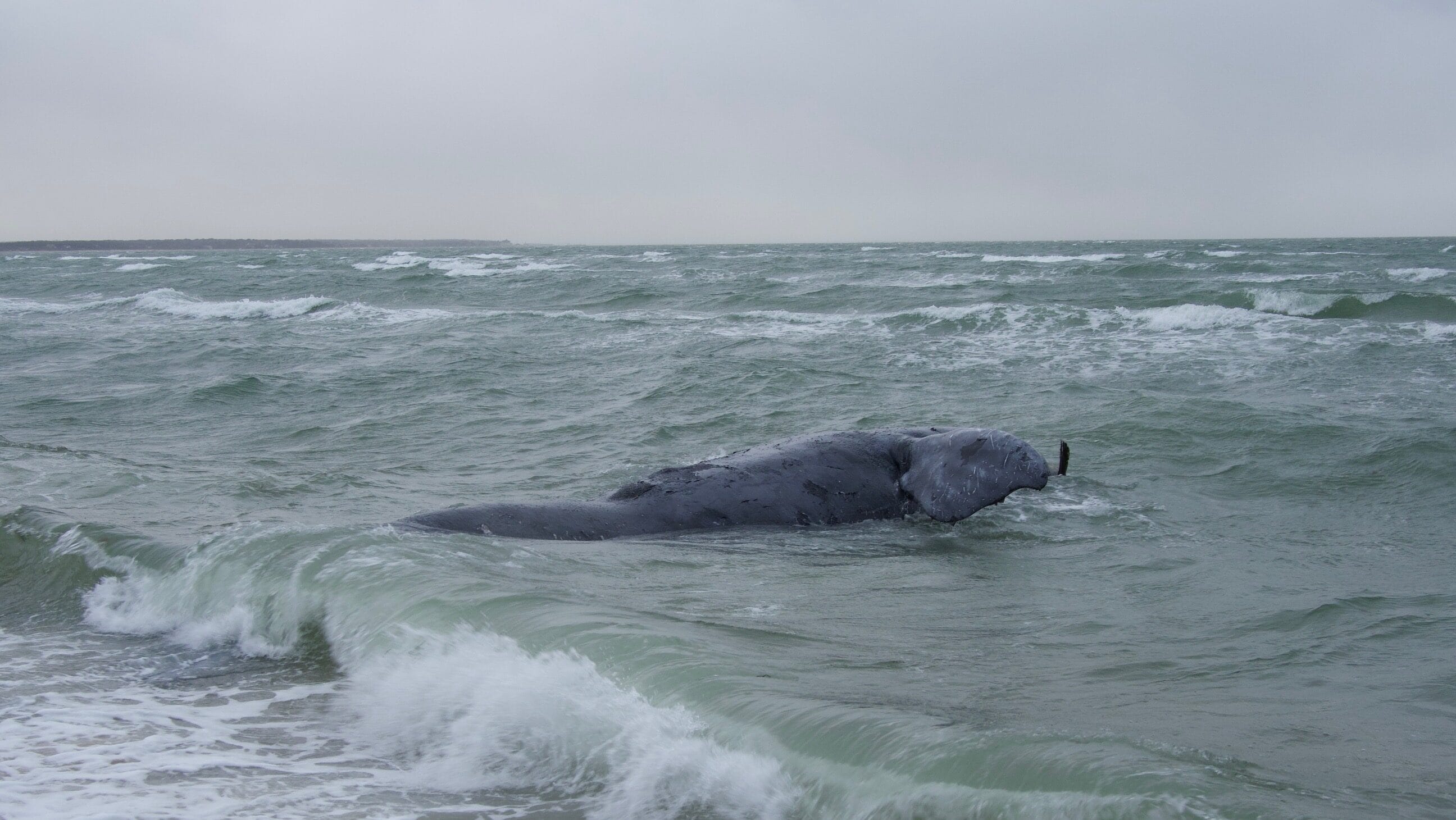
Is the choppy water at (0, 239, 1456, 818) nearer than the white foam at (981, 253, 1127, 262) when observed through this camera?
Yes

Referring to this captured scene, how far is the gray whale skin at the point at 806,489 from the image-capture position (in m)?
6.34

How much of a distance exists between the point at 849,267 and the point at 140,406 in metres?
29.9

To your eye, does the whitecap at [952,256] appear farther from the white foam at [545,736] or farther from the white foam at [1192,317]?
the white foam at [545,736]

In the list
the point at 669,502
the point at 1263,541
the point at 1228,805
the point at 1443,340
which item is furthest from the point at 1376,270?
the point at 1228,805

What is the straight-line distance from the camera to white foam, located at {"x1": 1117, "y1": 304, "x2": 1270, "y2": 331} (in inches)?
744

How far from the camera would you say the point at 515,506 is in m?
6.39

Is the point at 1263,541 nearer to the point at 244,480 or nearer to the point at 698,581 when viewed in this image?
the point at 698,581

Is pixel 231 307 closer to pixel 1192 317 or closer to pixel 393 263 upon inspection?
pixel 1192 317

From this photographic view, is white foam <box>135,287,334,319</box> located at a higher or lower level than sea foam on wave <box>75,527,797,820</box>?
higher

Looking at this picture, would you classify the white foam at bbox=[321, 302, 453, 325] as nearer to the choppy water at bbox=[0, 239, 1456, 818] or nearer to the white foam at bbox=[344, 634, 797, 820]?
the choppy water at bbox=[0, 239, 1456, 818]

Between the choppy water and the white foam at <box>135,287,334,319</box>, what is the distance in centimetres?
1339

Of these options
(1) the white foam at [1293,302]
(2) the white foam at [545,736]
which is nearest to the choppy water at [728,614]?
(2) the white foam at [545,736]

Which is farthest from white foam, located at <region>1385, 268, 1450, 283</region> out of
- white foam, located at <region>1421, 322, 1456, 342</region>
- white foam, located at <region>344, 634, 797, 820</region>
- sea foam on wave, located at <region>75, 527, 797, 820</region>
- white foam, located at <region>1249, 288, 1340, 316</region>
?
white foam, located at <region>344, 634, 797, 820</region>

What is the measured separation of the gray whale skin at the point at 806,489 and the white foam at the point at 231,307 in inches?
853
